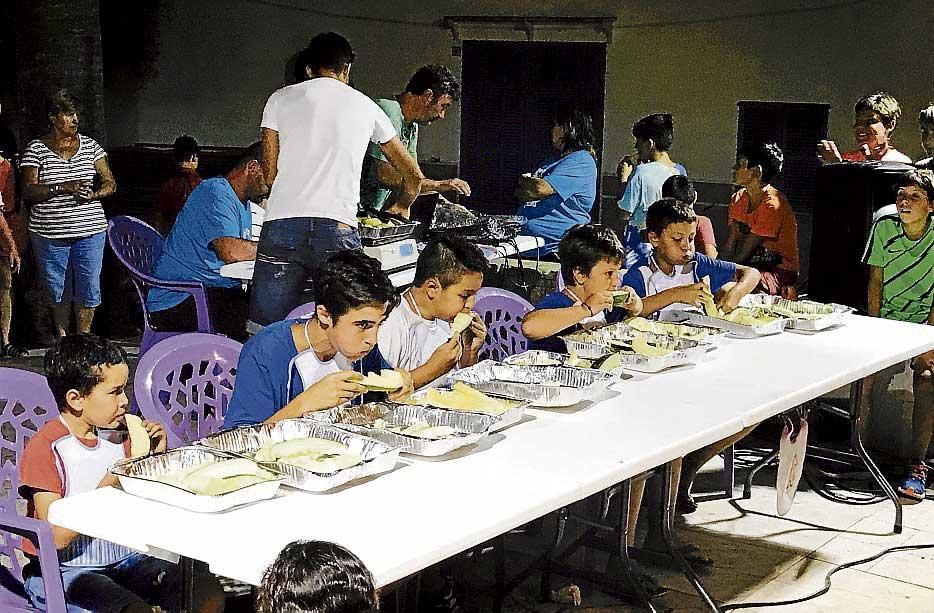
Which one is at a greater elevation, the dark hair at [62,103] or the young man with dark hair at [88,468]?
the dark hair at [62,103]

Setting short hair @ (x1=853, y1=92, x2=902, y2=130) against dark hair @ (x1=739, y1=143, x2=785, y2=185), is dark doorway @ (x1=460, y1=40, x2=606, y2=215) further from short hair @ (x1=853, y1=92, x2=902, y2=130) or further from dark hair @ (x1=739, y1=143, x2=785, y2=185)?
short hair @ (x1=853, y1=92, x2=902, y2=130)

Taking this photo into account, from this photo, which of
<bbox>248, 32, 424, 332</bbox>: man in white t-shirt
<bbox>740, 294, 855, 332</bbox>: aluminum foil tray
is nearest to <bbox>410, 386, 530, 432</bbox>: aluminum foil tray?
<bbox>248, 32, 424, 332</bbox>: man in white t-shirt

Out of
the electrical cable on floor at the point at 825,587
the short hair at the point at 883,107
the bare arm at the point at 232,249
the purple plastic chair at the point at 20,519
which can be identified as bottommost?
the electrical cable on floor at the point at 825,587

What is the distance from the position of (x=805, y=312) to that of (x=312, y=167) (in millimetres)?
2011

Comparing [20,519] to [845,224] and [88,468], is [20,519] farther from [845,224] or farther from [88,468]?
[845,224]

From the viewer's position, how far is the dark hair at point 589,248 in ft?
13.9

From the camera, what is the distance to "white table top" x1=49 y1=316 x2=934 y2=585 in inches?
95.0

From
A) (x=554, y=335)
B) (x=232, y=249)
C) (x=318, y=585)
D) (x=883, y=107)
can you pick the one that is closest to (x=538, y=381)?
(x=554, y=335)

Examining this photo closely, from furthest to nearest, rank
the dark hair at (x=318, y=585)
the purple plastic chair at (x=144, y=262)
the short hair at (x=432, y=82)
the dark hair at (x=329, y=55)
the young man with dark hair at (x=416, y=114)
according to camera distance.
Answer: the short hair at (x=432, y=82), the young man with dark hair at (x=416, y=114), the purple plastic chair at (x=144, y=262), the dark hair at (x=329, y=55), the dark hair at (x=318, y=585)

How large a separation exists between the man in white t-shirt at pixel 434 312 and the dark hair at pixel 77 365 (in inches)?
40.2

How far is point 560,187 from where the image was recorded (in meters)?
6.57

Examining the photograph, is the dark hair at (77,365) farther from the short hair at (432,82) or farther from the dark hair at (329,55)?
the short hair at (432,82)

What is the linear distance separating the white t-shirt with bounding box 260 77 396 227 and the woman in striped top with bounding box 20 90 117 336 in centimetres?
148

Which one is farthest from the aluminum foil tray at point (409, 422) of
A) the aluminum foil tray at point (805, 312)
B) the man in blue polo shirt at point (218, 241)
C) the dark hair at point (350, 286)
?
the man in blue polo shirt at point (218, 241)
